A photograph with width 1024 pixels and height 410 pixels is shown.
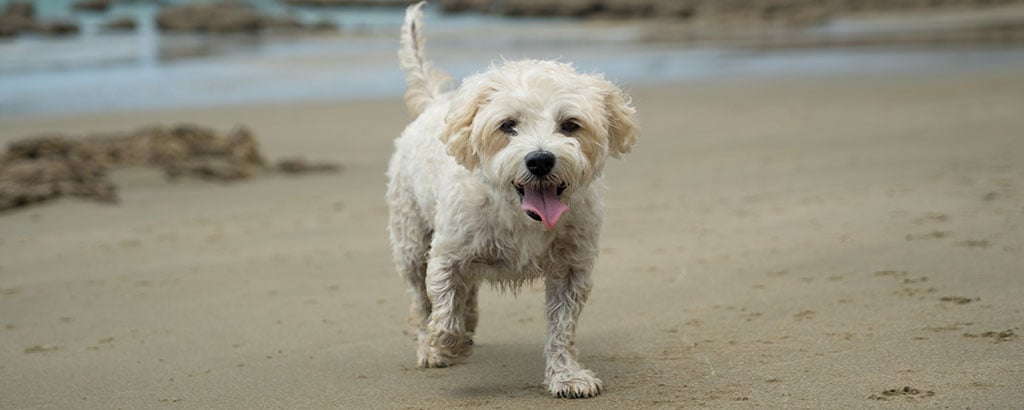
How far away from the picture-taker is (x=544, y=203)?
455cm

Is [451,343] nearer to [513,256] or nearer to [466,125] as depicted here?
[513,256]

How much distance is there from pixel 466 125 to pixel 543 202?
1.67 feet

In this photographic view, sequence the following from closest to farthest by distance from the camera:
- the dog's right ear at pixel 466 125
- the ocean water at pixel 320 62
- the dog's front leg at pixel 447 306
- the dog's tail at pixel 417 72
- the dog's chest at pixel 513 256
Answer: the dog's right ear at pixel 466 125 < the dog's chest at pixel 513 256 < the dog's front leg at pixel 447 306 < the dog's tail at pixel 417 72 < the ocean water at pixel 320 62

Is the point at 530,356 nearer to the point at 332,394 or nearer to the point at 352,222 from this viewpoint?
the point at 332,394

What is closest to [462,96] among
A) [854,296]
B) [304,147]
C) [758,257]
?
[854,296]

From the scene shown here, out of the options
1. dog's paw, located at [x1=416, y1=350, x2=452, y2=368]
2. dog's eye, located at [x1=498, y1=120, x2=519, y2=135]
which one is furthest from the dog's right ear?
dog's paw, located at [x1=416, y1=350, x2=452, y2=368]

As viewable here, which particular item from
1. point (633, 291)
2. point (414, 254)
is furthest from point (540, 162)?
point (633, 291)

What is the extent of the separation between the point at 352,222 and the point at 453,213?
14.3 feet

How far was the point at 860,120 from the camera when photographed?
1301 cm

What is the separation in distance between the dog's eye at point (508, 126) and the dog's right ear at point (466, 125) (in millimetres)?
144

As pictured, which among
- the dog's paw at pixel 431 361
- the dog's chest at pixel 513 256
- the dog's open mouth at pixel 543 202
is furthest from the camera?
the dog's paw at pixel 431 361

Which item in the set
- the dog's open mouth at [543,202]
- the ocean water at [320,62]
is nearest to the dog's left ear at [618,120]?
the dog's open mouth at [543,202]

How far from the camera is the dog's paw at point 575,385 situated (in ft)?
15.5

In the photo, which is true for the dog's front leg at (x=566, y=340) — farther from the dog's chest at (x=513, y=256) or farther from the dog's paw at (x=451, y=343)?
the dog's paw at (x=451, y=343)
